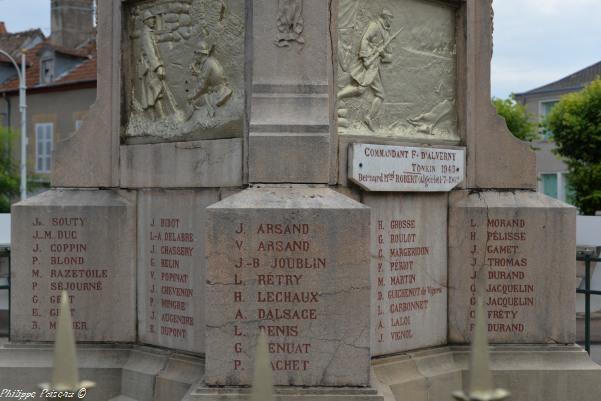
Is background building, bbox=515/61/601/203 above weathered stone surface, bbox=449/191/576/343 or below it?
above

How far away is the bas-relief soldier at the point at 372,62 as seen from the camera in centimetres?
627

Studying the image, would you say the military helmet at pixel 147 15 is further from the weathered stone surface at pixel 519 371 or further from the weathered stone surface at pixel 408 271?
the weathered stone surface at pixel 519 371

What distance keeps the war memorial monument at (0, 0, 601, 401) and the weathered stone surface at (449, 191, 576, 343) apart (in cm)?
2

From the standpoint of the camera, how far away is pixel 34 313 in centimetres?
682

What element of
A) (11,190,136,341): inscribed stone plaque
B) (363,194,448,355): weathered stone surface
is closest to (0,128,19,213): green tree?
(11,190,136,341): inscribed stone plaque

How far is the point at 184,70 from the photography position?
6609 mm

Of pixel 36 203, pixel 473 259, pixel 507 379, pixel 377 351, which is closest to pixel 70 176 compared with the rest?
pixel 36 203

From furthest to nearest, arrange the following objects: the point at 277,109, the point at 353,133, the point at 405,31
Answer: the point at 405,31, the point at 353,133, the point at 277,109

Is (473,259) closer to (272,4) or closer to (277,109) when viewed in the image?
(277,109)

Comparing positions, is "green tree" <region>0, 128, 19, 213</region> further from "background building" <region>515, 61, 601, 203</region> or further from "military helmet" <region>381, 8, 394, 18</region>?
"military helmet" <region>381, 8, 394, 18</region>

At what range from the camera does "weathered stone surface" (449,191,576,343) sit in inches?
268

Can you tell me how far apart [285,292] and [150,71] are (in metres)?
2.51

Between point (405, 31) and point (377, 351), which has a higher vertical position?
point (405, 31)

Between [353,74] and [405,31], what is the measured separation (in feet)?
2.33
